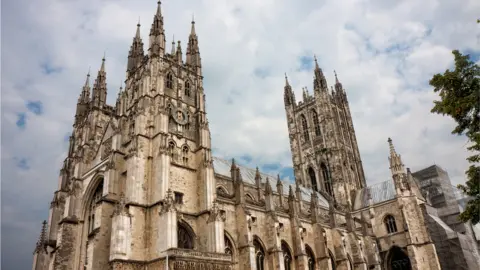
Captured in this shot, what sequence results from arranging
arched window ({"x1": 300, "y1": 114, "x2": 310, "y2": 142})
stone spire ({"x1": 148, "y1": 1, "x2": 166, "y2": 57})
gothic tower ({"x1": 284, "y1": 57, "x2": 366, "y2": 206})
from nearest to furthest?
1. stone spire ({"x1": 148, "y1": 1, "x2": 166, "y2": 57})
2. gothic tower ({"x1": 284, "y1": 57, "x2": 366, "y2": 206})
3. arched window ({"x1": 300, "y1": 114, "x2": 310, "y2": 142})

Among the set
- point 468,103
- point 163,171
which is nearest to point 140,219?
point 163,171

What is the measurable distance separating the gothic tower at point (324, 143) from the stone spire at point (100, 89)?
2951cm

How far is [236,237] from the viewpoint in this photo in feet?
96.3

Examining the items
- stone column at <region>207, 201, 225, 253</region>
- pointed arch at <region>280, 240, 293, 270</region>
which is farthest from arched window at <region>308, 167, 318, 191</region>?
stone column at <region>207, 201, 225, 253</region>

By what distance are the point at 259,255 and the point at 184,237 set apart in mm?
7057

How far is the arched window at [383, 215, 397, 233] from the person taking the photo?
43875 millimetres

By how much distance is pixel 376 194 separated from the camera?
164 feet

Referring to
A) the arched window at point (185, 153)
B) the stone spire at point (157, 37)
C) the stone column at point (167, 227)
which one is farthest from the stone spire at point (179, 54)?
the stone column at point (167, 227)

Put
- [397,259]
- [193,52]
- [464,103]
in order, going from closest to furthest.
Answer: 1. [464,103]
2. [193,52]
3. [397,259]

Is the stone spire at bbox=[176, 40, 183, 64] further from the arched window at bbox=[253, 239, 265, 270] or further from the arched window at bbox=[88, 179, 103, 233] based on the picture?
the arched window at bbox=[253, 239, 265, 270]

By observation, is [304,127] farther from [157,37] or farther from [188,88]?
[157,37]

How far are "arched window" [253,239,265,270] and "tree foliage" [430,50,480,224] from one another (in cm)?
1775

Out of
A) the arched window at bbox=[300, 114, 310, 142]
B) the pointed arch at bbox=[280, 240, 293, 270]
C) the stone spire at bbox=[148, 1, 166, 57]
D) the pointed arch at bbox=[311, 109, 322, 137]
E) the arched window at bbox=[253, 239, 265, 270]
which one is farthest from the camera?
the arched window at bbox=[300, 114, 310, 142]

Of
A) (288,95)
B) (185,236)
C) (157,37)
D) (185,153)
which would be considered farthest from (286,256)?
(288,95)
